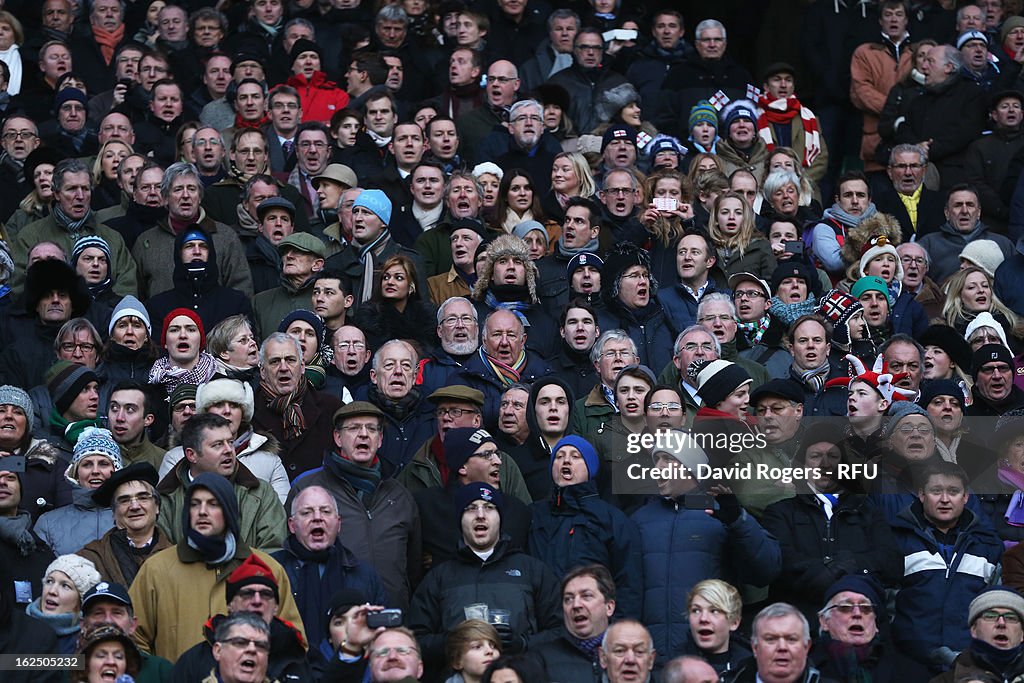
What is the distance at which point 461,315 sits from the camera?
43.7 ft

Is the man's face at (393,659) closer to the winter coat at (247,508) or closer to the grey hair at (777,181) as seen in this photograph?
the winter coat at (247,508)

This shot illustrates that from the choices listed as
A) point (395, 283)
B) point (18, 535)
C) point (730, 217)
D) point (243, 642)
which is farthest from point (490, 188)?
point (243, 642)

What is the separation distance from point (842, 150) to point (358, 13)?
4.41m

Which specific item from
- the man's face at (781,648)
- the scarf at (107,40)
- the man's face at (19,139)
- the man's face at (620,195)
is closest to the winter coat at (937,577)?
the man's face at (781,648)

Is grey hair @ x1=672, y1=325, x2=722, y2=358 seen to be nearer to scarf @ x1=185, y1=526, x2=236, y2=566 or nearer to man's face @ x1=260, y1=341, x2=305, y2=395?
man's face @ x1=260, y1=341, x2=305, y2=395

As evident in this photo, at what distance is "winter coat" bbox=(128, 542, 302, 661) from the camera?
1052cm

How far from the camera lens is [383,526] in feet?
37.8

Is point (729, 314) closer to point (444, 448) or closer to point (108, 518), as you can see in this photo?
point (444, 448)

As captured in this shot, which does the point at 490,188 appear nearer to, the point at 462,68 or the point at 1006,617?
the point at 462,68

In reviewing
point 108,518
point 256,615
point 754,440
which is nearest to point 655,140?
point 754,440

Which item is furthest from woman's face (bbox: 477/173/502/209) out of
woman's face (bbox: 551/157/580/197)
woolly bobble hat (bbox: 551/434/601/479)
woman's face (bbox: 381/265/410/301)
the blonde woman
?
woolly bobble hat (bbox: 551/434/601/479)

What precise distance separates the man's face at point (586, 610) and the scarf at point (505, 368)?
2.63 m

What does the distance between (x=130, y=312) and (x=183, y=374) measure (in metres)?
0.67

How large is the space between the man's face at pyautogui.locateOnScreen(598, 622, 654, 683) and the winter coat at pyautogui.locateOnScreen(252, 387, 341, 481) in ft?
8.60
